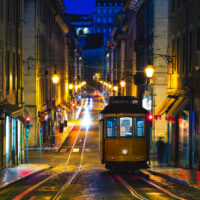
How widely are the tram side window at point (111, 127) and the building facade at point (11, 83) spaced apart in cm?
452

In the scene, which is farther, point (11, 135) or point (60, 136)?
point (60, 136)

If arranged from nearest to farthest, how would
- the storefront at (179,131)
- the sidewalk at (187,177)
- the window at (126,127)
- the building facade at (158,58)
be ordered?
1. the sidewalk at (187,177)
2. the window at (126,127)
3. the storefront at (179,131)
4. the building facade at (158,58)

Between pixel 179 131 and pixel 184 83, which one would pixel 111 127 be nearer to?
pixel 184 83

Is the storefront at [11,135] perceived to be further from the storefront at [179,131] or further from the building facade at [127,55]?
the building facade at [127,55]

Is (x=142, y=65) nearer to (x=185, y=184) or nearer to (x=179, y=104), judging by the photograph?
(x=179, y=104)

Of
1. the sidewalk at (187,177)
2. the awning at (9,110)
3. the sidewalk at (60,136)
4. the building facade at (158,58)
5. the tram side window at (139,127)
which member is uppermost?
the building facade at (158,58)

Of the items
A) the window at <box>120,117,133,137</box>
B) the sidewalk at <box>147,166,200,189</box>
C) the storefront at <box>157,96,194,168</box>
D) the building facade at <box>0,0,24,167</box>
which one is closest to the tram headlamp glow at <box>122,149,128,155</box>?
the window at <box>120,117,133,137</box>

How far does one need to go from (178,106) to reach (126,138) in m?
3.49

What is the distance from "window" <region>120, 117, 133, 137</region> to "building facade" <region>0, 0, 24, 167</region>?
5.15 meters

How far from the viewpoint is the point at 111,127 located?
68.6 ft

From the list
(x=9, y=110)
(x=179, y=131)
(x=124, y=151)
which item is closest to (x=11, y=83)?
(x=9, y=110)

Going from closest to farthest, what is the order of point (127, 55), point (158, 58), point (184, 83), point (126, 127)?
1. point (126, 127)
2. point (184, 83)
3. point (158, 58)
4. point (127, 55)

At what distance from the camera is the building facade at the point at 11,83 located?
21.9 metres

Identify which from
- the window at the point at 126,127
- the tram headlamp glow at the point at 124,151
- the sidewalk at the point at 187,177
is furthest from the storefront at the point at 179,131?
the tram headlamp glow at the point at 124,151
